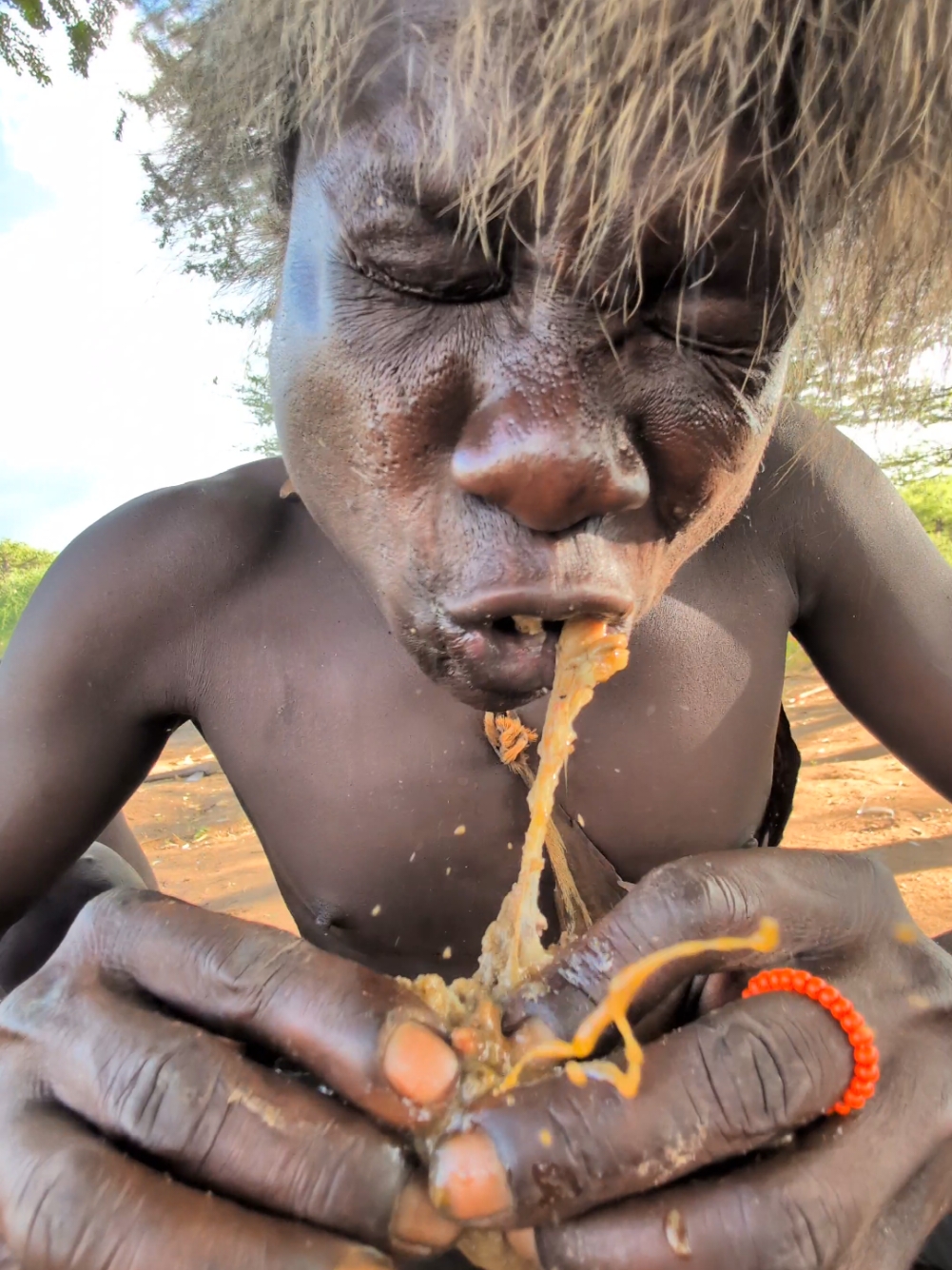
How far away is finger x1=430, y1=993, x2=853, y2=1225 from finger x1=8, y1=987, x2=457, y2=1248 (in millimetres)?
59

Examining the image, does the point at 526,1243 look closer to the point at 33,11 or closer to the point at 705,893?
the point at 705,893

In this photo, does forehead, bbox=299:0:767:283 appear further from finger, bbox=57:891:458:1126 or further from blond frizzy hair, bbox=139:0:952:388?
finger, bbox=57:891:458:1126

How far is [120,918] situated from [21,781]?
0.67 meters

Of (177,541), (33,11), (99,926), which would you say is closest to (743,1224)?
(99,926)

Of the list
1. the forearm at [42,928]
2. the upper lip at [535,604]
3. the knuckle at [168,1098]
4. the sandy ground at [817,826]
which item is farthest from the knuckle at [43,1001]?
the sandy ground at [817,826]

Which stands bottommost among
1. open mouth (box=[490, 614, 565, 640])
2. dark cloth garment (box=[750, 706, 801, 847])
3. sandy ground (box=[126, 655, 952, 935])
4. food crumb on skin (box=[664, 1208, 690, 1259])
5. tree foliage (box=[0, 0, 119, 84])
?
sandy ground (box=[126, 655, 952, 935])

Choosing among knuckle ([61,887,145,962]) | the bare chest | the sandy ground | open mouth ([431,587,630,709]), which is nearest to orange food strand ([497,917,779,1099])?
open mouth ([431,587,630,709])

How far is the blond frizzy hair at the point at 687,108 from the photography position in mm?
683

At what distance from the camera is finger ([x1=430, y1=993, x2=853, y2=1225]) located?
2.58ft

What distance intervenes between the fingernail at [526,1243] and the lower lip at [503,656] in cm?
56

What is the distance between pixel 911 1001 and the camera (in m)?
0.97

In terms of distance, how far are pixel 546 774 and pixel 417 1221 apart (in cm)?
52

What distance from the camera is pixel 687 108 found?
2.37ft

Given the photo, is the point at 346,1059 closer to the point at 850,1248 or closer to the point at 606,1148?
the point at 606,1148
